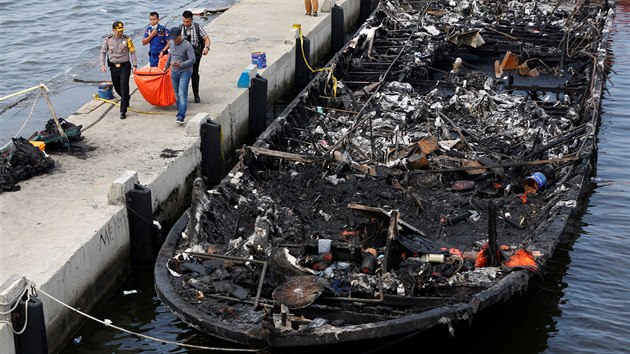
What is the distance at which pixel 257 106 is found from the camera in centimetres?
1964

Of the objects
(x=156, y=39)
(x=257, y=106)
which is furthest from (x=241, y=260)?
(x=257, y=106)

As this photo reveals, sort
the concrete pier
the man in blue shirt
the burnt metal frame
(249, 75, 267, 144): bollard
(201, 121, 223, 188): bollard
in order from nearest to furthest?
the burnt metal frame, the concrete pier, (201, 121, 223, 188): bollard, the man in blue shirt, (249, 75, 267, 144): bollard

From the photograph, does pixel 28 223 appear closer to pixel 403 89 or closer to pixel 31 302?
pixel 31 302

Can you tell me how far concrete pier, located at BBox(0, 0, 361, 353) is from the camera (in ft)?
39.5

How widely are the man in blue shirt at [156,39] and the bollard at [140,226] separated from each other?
202 inches

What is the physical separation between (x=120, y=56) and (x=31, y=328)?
7.19 m

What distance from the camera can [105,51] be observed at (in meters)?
16.7

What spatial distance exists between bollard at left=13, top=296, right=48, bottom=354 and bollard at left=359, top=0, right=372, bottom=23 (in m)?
22.8

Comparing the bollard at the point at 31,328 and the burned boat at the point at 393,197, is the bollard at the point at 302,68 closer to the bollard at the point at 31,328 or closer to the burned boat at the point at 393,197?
the burned boat at the point at 393,197

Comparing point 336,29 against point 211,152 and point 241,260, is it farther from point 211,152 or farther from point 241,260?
point 241,260

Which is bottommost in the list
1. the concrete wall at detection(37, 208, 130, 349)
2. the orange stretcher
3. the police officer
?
the concrete wall at detection(37, 208, 130, 349)

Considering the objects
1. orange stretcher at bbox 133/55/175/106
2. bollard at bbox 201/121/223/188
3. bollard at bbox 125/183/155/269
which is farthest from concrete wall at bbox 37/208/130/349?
orange stretcher at bbox 133/55/175/106

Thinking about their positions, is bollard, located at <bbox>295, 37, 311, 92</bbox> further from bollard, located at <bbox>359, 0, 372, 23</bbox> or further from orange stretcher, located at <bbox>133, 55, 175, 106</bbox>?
bollard, located at <bbox>359, 0, 372, 23</bbox>

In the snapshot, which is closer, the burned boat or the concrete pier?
the burned boat
